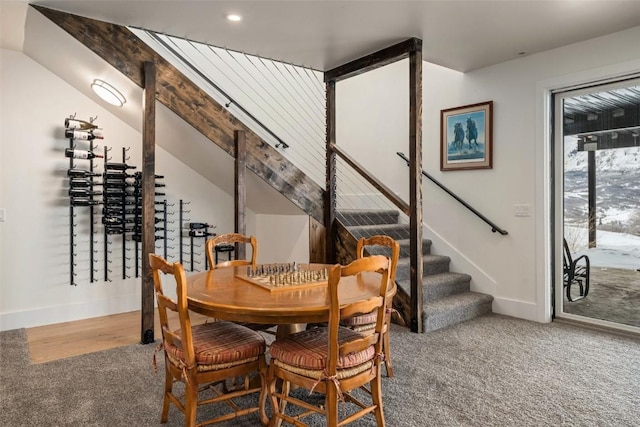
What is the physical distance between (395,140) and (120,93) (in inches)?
126

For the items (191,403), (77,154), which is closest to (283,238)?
(77,154)

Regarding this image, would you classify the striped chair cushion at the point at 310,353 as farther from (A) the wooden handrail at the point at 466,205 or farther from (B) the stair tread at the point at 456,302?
(A) the wooden handrail at the point at 466,205

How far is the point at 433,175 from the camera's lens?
5023 mm

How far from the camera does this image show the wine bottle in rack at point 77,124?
408 cm

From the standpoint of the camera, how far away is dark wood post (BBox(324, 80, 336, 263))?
4.67m

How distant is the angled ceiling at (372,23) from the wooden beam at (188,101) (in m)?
0.10

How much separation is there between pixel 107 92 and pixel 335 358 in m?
3.25

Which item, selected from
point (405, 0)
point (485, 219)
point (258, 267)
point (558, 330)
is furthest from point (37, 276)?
point (558, 330)

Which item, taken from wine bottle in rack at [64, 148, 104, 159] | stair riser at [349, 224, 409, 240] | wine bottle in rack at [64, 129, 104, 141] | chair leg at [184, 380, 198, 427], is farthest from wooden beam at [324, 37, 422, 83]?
chair leg at [184, 380, 198, 427]

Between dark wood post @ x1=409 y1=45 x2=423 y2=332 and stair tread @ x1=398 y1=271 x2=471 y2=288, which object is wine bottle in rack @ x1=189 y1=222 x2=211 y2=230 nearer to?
stair tread @ x1=398 y1=271 x2=471 y2=288

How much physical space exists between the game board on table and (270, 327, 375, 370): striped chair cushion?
0.85 feet

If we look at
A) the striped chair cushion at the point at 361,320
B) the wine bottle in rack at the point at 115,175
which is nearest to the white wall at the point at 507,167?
the striped chair cushion at the point at 361,320

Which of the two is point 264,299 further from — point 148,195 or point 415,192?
point 415,192

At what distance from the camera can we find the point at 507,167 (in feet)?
14.2
